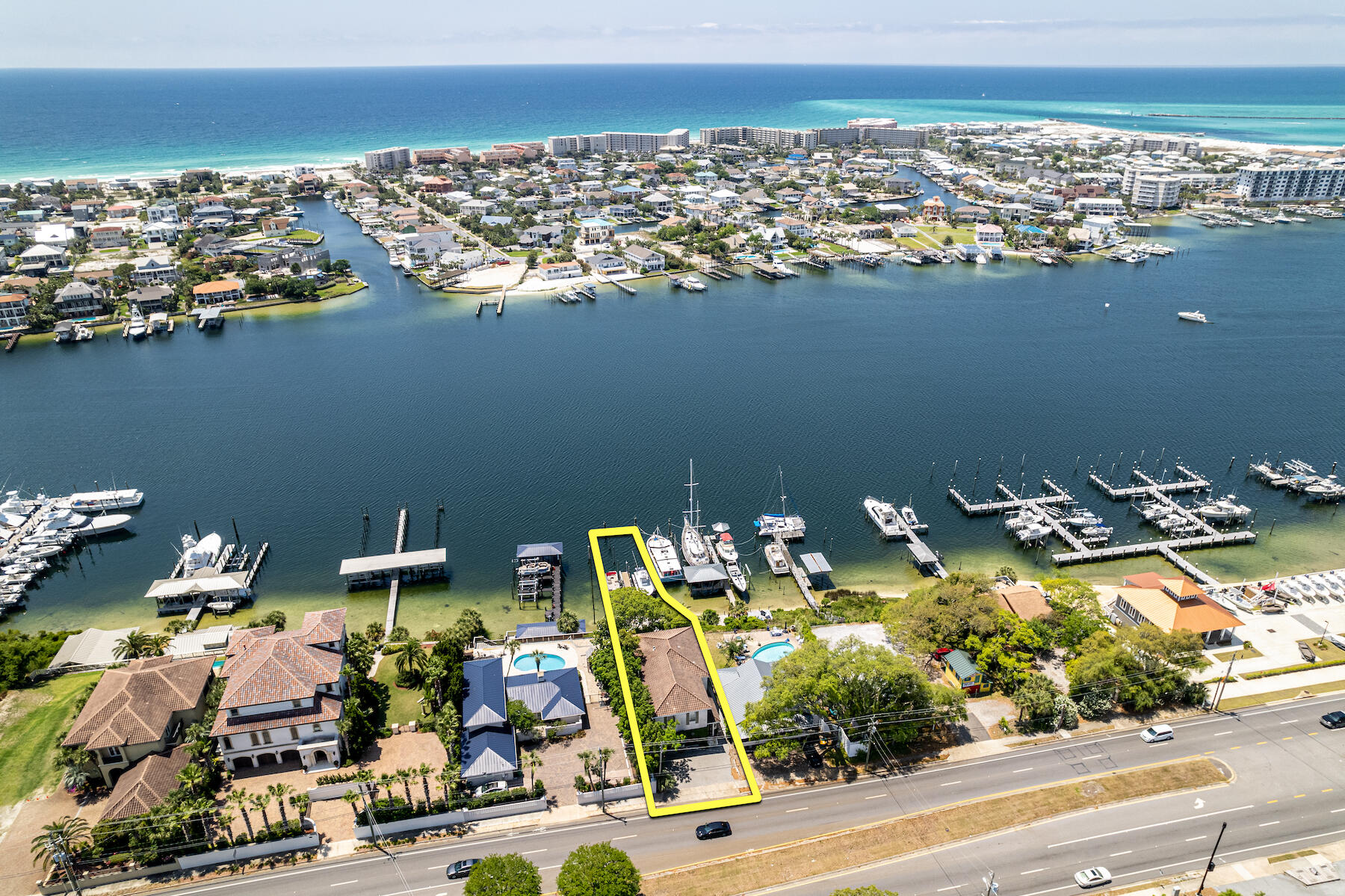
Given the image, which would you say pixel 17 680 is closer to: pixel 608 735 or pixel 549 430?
pixel 608 735

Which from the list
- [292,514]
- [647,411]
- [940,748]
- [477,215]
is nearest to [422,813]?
[940,748]

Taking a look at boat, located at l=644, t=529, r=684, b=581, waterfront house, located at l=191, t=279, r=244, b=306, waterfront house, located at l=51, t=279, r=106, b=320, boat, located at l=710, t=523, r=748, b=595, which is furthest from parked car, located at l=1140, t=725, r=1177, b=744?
waterfront house, located at l=51, t=279, r=106, b=320

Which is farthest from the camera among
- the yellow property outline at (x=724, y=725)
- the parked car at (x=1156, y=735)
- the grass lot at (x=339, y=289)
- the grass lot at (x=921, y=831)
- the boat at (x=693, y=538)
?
the grass lot at (x=339, y=289)

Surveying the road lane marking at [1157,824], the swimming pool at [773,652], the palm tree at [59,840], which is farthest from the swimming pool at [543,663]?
the road lane marking at [1157,824]

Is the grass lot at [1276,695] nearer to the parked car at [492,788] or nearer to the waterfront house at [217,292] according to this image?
the parked car at [492,788]

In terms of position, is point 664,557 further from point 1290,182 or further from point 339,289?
point 1290,182

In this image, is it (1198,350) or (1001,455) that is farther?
(1198,350)

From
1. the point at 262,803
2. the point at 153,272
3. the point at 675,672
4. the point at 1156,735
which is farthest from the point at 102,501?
the point at 1156,735
